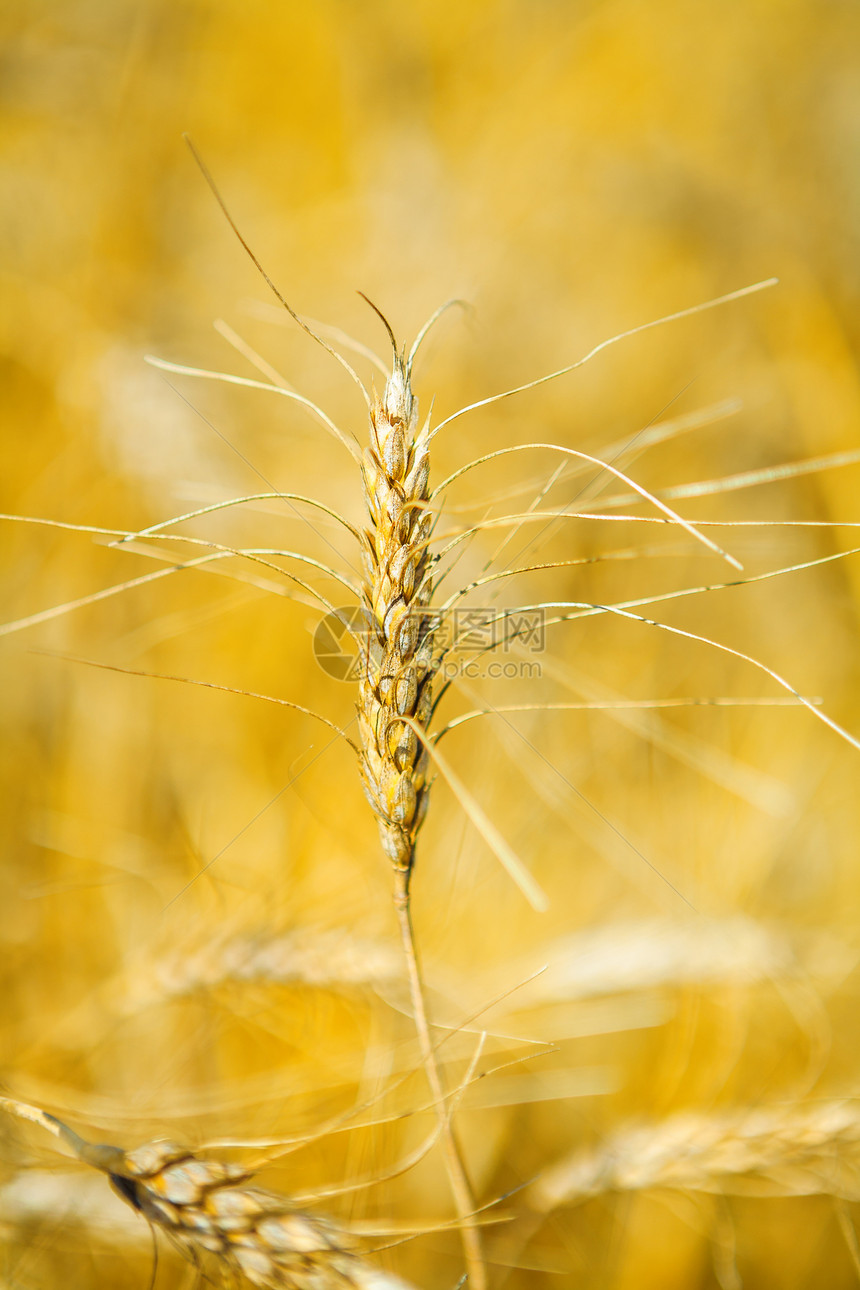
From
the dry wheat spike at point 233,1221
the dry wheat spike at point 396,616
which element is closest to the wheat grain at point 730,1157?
the dry wheat spike at point 233,1221

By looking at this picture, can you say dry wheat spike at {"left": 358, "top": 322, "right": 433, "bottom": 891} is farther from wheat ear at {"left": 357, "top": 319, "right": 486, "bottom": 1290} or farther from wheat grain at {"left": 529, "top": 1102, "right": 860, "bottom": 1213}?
wheat grain at {"left": 529, "top": 1102, "right": 860, "bottom": 1213}

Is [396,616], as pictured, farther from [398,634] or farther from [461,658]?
[461,658]

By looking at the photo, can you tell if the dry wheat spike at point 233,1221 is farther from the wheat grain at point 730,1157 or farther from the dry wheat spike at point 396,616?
the wheat grain at point 730,1157

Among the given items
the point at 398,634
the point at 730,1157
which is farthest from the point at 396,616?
the point at 730,1157

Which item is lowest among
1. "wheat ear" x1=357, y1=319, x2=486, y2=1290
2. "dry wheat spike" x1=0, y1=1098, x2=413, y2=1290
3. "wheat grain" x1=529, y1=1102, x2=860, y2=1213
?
"wheat grain" x1=529, y1=1102, x2=860, y2=1213

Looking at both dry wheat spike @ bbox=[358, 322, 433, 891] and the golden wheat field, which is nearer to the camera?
dry wheat spike @ bbox=[358, 322, 433, 891]

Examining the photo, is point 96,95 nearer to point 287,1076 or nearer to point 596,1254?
point 287,1076

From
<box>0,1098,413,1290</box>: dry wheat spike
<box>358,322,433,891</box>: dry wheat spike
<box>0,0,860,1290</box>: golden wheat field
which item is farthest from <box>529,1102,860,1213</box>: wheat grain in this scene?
<box>358,322,433,891</box>: dry wheat spike
